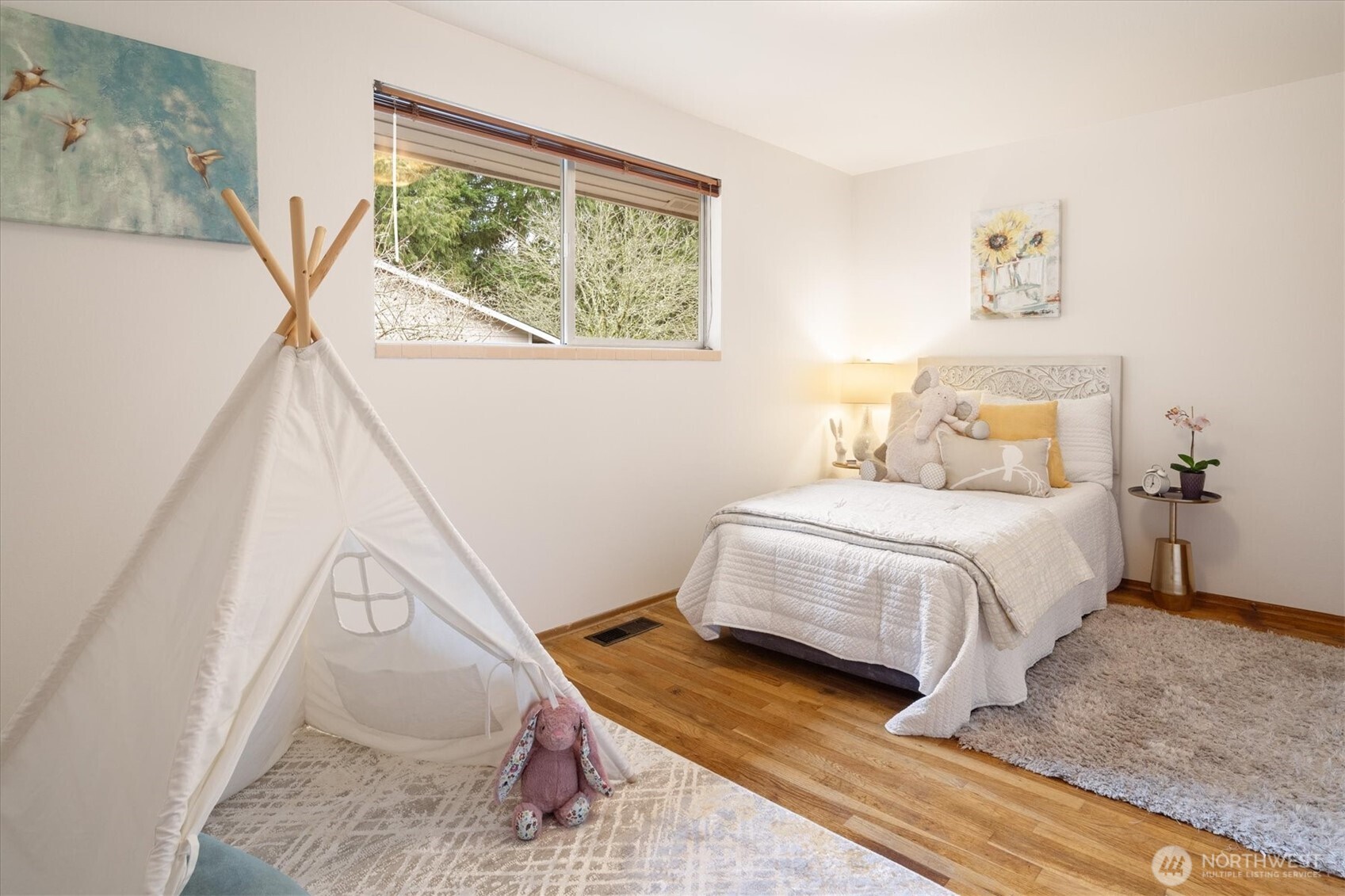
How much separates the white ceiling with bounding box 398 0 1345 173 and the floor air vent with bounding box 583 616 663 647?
93.6 inches

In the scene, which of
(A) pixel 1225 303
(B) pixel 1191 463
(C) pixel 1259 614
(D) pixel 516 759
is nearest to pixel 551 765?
(D) pixel 516 759

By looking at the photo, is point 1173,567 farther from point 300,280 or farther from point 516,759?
point 300,280

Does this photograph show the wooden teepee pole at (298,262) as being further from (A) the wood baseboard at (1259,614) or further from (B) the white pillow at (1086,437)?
(A) the wood baseboard at (1259,614)

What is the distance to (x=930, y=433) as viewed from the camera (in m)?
3.79

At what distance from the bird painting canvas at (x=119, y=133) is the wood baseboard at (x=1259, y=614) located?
158 inches

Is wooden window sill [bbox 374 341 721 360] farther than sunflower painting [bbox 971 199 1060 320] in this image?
No

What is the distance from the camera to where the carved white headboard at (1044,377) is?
398 centimetres

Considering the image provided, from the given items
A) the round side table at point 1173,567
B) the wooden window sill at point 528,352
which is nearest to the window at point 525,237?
the wooden window sill at point 528,352

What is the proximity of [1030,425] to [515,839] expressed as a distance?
3026 millimetres

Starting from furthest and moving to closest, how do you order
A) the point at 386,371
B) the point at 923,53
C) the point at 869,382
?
the point at 869,382, the point at 923,53, the point at 386,371

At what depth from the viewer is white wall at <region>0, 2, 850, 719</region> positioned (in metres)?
2.08

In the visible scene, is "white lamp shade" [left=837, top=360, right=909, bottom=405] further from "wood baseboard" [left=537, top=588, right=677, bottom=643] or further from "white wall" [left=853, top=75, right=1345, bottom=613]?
"wood baseboard" [left=537, top=588, right=677, bottom=643]

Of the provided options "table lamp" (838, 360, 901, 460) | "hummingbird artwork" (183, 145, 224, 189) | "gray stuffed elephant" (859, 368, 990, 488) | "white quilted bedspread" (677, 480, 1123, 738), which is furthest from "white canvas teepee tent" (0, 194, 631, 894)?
"table lamp" (838, 360, 901, 460)

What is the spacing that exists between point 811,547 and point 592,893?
4.78 ft
